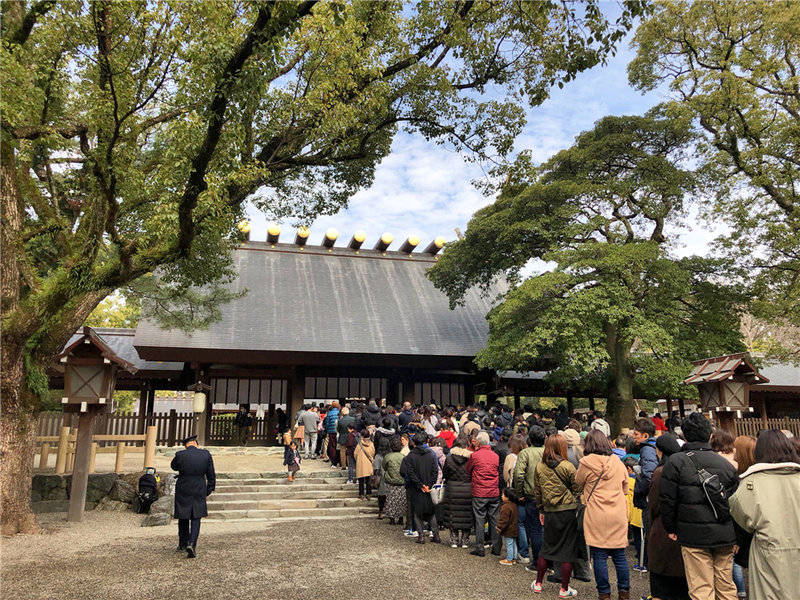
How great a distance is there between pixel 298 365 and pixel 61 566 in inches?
458

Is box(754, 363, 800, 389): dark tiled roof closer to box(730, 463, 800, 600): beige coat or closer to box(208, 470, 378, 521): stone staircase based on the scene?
box(208, 470, 378, 521): stone staircase

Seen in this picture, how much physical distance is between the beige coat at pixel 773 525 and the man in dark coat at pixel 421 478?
14.8 feet

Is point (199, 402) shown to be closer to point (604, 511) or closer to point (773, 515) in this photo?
point (604, 511)

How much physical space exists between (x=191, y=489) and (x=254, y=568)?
134 centimetres

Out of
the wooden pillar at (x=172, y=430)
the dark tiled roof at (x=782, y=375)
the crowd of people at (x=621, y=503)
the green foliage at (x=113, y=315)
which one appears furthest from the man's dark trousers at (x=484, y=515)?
the green foliage at (x=113, y=315)

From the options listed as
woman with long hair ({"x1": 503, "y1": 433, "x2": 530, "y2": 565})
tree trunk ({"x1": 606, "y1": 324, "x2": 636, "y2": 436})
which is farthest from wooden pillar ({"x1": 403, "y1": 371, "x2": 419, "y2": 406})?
A: woman with long hair ({"x1": 503, "y1": 433, "x2": 530, "y2": 565})

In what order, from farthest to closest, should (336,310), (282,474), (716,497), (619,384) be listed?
1. (336,310)
2. (619,384)
3. (282,474)
4. (716,497)

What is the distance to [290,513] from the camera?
32.8 ft

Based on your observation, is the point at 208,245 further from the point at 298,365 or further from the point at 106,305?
the point at 106,305

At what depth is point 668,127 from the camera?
1563cm

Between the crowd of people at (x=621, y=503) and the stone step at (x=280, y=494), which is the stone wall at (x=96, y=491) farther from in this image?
the crowd of people at (x=621, y=503)

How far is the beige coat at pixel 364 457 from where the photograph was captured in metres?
10.3

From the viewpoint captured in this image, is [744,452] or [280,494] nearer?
[744,452]

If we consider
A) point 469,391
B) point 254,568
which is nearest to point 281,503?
point 254,568
